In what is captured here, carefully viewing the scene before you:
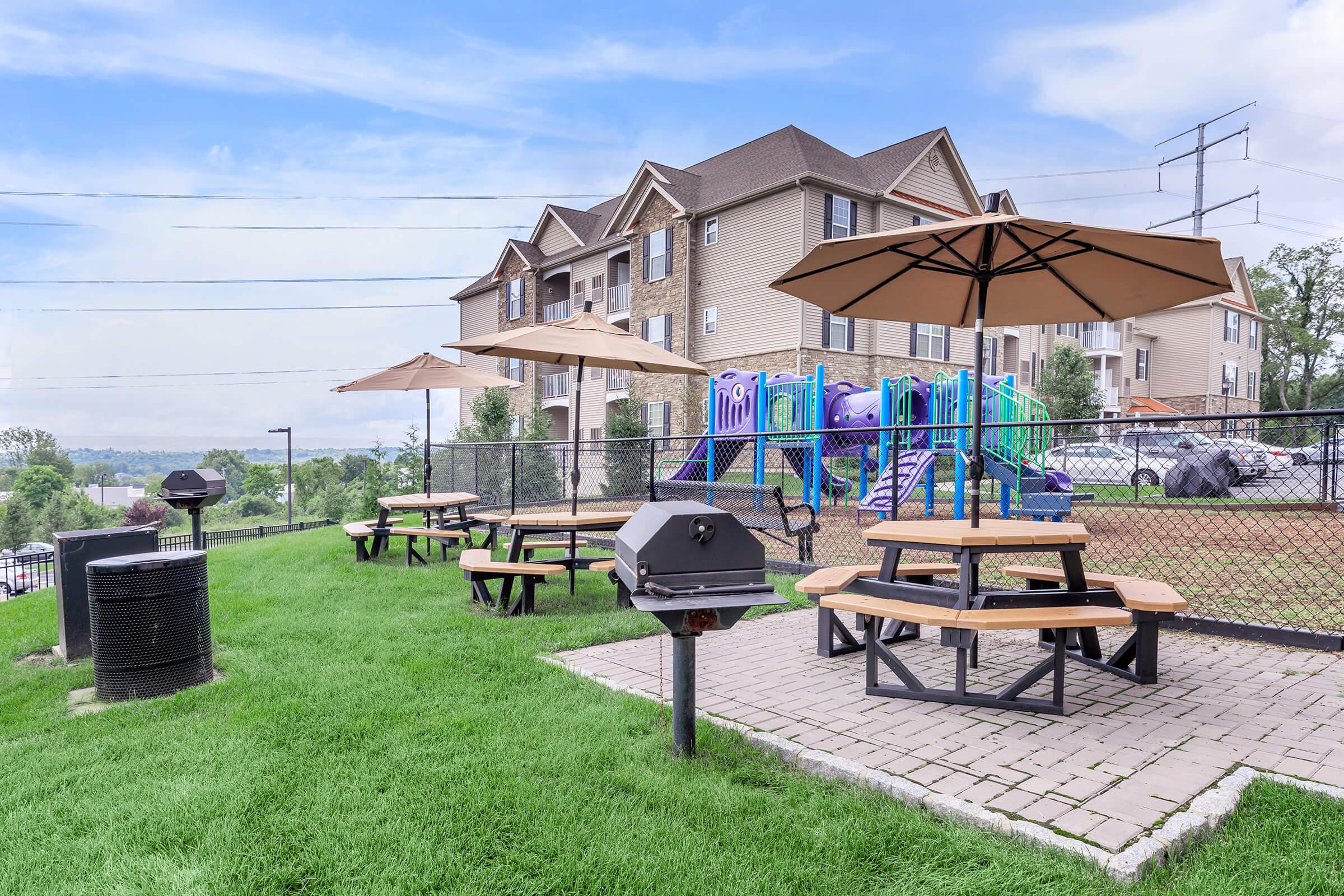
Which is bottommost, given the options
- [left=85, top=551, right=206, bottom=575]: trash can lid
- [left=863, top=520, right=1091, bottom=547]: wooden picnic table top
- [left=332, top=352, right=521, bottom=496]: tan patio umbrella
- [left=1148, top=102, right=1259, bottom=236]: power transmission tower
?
[left=85, top=551, right=206, bottom=575]: trash can lid

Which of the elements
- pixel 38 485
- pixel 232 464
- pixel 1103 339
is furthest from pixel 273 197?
pixel 232 464

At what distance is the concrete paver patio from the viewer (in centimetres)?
289

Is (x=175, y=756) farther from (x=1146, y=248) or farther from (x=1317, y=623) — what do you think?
(x=1317, y=623)

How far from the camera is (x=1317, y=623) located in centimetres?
572

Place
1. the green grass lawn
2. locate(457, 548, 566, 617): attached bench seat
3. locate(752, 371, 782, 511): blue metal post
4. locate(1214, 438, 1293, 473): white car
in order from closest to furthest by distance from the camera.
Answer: the green grass lawn < locate(457, 548, 566, 617): attached bench seat < locate(1214, 438, 1293, 473): white car < locate(752, 371, 782, 511): blue metal post

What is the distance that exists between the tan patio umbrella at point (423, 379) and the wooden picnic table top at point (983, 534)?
7.35 metres

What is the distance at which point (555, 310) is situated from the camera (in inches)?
1316

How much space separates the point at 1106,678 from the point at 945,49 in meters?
22.6

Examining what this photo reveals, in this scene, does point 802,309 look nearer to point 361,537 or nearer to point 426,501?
point 426,501

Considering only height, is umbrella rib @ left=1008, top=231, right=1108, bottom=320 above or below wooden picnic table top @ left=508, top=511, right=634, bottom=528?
above

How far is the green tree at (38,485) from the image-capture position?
69.9 meters

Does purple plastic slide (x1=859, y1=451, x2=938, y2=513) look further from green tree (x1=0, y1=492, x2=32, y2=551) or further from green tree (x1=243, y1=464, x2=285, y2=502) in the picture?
green tree (x1=243, y1=464, x2=285, y2=502)

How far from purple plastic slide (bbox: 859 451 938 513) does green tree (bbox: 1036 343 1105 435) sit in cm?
2066

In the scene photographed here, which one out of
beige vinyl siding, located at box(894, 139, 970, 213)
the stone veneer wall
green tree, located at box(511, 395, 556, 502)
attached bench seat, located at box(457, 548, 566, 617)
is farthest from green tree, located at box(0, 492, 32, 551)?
attached bench seat, located at box(457, 548, 566, 617)
